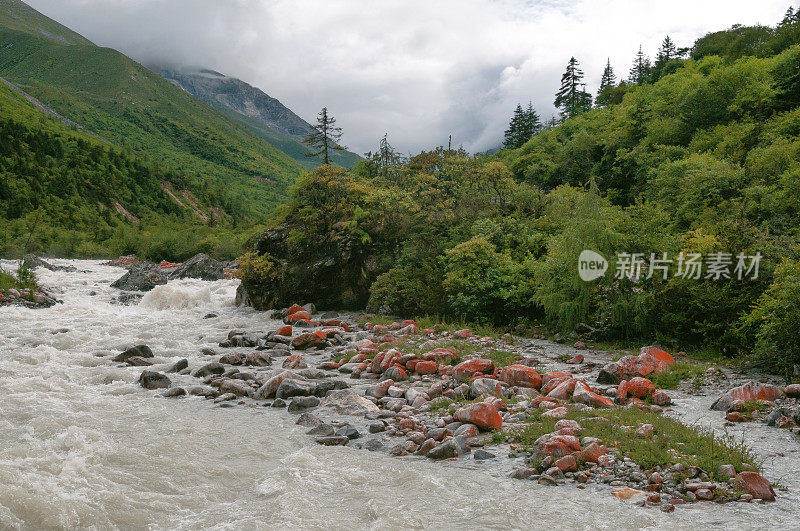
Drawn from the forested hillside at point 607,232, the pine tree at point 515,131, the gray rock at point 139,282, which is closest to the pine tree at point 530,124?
the pine tree at point 515,131

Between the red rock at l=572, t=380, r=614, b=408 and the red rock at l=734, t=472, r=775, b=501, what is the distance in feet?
11.3

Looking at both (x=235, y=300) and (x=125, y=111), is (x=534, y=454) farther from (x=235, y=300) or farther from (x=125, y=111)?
(x=125, y=111)

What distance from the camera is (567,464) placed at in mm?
7340

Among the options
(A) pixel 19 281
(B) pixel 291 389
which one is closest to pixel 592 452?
(B) pixel 291 389

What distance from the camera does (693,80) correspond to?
36.8 m

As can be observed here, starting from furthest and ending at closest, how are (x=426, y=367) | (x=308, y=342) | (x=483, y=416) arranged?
(x=308, y=342)
(x=426, y=367)
(x=483, y=416)

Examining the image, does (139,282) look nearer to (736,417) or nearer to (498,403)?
(498,403)

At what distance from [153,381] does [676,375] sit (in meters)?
13.6

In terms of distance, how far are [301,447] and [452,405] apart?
340 centimetres

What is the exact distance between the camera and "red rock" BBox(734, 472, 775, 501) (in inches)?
242

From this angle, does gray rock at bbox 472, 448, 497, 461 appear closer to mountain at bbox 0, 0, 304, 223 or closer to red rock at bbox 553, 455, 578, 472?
red rock at bbox 553, 455, 578, 472

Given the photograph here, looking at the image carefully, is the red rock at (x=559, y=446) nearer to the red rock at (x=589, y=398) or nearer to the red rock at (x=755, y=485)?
the red rock at (x=755, y=485)

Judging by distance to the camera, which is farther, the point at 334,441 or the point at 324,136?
the point at 324,136

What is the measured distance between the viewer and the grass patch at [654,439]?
693cm
